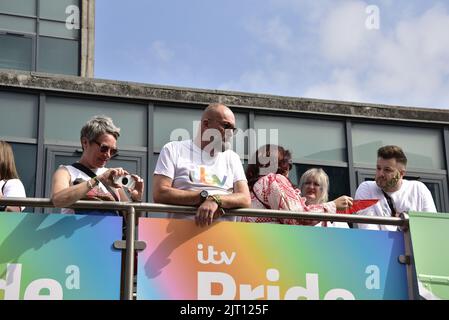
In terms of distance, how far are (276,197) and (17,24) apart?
1430 cm

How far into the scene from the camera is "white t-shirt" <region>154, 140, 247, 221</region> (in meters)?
5.07

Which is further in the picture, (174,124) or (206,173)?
(174,124)

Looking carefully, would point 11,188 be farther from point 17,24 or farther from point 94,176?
point 17,24

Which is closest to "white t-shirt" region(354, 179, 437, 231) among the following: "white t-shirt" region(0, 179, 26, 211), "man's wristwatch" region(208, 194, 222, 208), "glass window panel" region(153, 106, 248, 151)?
"man's wristwatch" region(208, 194, 222, 208)

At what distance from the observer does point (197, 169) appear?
5133mm

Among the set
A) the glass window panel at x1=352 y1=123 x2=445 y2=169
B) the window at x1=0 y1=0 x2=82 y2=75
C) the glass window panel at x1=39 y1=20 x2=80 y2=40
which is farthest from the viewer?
the glass window panel at x1=39 y1=20 x2=80 y2=40

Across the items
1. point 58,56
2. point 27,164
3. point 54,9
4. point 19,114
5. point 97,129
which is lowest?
point 97,129

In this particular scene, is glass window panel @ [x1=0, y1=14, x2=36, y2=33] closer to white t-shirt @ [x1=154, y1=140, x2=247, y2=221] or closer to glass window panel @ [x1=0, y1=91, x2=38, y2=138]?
glass window panel @ [x1=0, y1=91, x2=38, y2=138]

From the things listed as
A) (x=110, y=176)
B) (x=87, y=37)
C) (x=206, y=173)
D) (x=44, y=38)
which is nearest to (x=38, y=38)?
(x=44, y=38)

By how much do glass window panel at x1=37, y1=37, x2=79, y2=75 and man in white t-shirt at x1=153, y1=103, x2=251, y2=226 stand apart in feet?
44.0

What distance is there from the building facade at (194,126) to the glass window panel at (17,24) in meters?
7.57

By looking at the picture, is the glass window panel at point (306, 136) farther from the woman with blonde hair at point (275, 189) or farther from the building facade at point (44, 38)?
the building facade at point (44, 38)

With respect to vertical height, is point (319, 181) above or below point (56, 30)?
below
